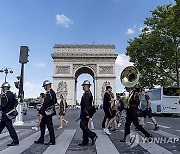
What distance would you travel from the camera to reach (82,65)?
228 feet

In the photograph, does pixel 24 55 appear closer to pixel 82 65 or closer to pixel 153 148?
pixel 153 148

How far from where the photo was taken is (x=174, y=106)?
960 inches

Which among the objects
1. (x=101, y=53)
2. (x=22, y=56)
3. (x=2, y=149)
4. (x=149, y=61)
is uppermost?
(x=101, y=53)

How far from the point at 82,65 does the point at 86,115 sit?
62.9 m

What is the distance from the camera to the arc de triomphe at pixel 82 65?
66.7 metres

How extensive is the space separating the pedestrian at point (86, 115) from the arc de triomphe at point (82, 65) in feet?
194

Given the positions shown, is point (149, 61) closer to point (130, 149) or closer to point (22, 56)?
point (22, 56)

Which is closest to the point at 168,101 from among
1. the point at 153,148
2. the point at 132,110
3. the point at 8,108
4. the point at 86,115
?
the point at 132,110

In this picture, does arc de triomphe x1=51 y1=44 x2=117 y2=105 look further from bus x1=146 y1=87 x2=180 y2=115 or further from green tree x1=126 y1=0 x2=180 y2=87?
bus x1=146 y1=87 x2=180 y2=115

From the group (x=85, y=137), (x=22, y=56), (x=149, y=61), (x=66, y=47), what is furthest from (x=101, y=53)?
(x=85, y=137)

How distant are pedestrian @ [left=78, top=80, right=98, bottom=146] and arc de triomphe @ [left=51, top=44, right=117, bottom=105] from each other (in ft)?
194

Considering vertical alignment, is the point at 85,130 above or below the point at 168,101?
below

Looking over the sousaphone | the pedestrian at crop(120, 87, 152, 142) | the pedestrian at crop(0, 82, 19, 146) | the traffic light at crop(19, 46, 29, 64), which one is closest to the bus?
the traffic light at crop(19, 46, 29, 64)

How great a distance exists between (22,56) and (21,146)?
7.78 m
